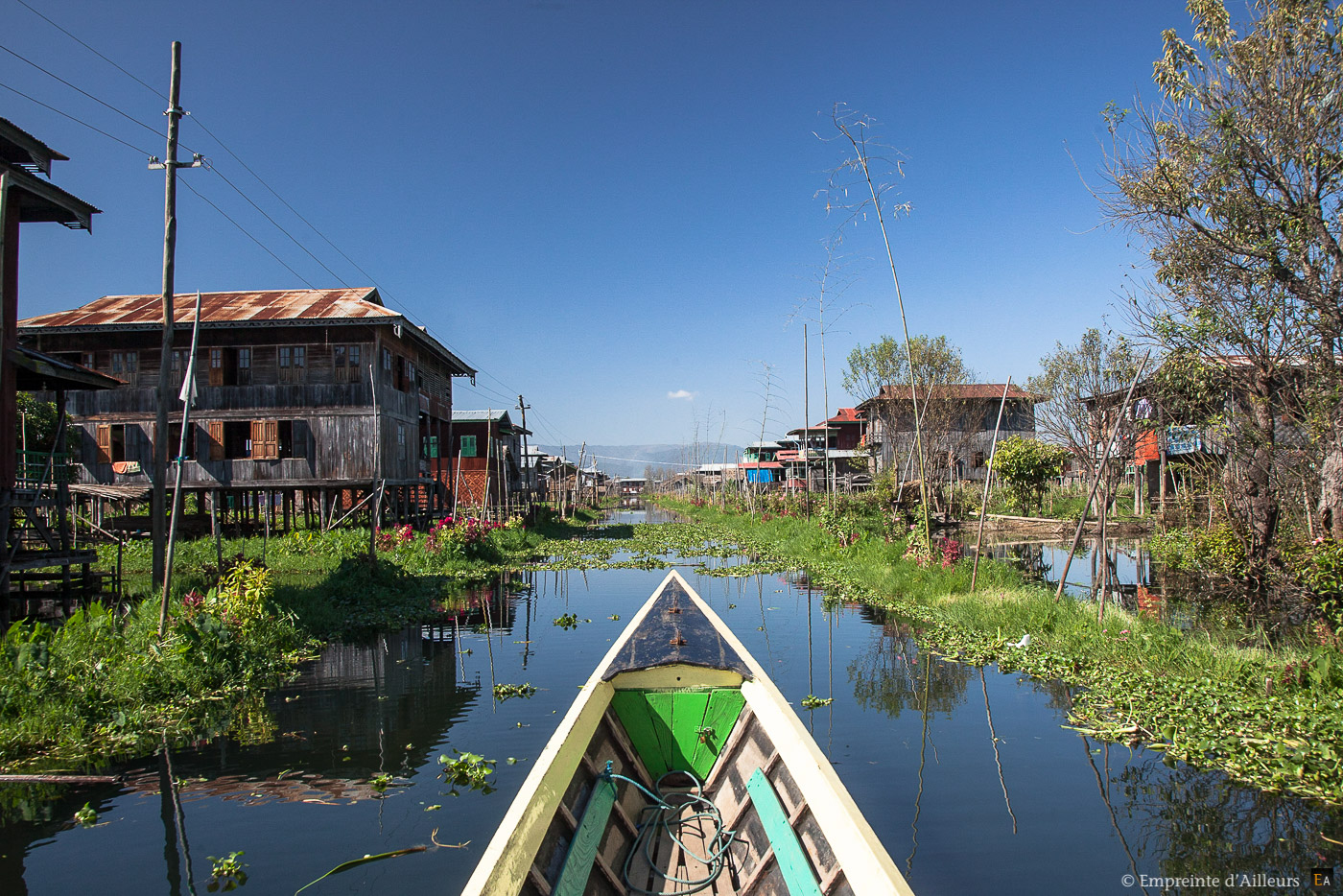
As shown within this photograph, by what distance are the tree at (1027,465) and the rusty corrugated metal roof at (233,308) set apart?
2113cm

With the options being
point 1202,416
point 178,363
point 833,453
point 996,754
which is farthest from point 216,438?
point 833,453

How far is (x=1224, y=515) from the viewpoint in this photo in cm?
1145

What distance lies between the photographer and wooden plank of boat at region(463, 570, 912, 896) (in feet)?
11.0

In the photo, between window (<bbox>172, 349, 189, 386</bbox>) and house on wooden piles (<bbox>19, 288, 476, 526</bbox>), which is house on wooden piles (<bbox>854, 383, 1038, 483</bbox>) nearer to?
house on wooden piles (<bbox>19, 288, 476, 526</bbox>)

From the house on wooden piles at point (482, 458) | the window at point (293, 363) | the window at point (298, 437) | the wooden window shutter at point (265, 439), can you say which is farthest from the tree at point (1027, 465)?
the wooden window shutter at point (265, 439)

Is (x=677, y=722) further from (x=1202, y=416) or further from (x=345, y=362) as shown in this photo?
(x=345, y=362)

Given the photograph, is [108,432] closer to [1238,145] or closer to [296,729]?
[296,729]

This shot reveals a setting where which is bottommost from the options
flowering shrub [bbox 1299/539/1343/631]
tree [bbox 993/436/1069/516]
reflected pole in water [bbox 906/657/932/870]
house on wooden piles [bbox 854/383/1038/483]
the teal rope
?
reflected pole in water [bbox 906/657/932/870]

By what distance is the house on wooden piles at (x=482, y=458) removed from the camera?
3350cm

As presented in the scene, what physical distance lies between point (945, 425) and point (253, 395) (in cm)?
2551

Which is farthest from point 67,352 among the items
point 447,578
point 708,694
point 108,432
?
point 708,694

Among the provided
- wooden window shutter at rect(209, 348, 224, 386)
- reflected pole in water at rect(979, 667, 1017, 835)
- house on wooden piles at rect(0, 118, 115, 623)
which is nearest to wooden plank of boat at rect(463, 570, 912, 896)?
reflected pole in water at rect(979, 667, 1017, 835)

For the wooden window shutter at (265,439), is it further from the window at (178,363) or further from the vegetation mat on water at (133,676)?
the vegetation mat on water at (133,676)

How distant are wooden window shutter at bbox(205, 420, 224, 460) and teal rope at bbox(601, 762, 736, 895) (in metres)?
20.9
